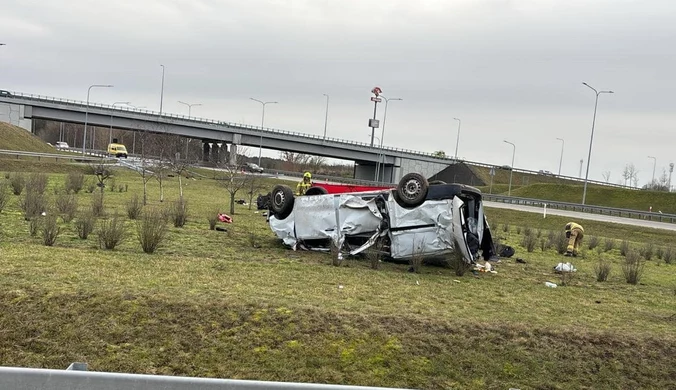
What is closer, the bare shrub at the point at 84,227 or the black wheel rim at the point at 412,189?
the black wheel rim at the point at 412,189

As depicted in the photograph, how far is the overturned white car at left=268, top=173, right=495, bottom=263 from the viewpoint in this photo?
1094 centimetres

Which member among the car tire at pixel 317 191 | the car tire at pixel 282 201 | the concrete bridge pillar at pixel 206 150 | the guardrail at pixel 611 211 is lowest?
the guardrail at pixel 611 211

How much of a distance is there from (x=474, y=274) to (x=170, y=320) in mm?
6661

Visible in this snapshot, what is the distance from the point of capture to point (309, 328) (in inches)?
253

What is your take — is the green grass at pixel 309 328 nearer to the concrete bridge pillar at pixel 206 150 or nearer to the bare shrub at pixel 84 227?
the bare shrub at pixel 84 227

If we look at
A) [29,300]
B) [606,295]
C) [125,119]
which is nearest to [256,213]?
[606,295]

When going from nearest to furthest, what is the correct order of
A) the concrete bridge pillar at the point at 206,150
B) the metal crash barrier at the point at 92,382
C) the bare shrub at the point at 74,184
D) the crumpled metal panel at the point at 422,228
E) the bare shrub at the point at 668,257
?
the metal crash barrier at the point at 92,382
the crumpled metal panel at the point at 422,228
the bare shrub at the point at 668,257
the bare shrub at the point at 74,184
the concrete bridge pillar at the point at 206,150

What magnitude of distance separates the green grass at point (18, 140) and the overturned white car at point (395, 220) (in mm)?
56299

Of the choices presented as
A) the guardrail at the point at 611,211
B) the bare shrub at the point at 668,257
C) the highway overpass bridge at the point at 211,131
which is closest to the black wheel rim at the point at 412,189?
the bare shrub at the point at 668,257

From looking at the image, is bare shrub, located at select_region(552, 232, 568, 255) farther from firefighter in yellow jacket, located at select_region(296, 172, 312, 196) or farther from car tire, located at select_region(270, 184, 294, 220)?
car tire, located at select_region(270, 184, 294, 220)

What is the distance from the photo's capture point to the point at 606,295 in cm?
1013

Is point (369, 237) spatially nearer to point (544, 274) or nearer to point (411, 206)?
point (411, 206)

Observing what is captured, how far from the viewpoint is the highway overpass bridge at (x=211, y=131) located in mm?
71812

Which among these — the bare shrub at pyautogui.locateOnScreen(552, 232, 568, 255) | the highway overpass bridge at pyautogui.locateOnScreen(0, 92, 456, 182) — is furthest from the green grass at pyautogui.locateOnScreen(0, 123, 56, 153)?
the bare shrub at pyautogui.locateOnScreen(552, 232, 568, 255)
